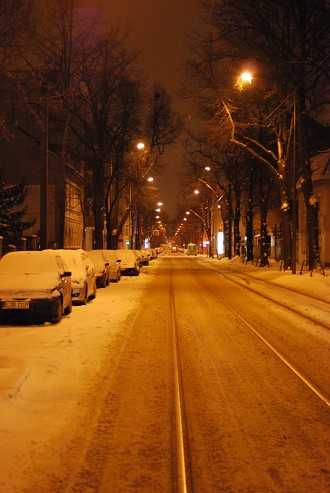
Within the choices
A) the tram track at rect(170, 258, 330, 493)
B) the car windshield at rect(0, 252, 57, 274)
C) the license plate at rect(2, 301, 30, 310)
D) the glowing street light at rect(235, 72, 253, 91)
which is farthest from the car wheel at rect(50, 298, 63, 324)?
the glowing street light at rect(235, 72, 253, 91)

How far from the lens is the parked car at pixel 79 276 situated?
1557 centimetres

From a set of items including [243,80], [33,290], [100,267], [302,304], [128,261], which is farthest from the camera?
[128,261]

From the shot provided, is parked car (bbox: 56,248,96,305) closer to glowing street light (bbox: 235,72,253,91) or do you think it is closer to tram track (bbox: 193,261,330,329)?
tram track (bbox: 193,261,330,329)

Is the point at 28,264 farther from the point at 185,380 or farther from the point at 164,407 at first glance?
the point at 164,407

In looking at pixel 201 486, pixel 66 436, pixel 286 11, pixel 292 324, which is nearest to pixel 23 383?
pixel 66 436

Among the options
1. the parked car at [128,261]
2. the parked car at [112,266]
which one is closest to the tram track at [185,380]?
the parked car at [112,266]

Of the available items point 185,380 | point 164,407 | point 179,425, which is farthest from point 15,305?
point 179,425

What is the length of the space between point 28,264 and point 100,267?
30.8 feet

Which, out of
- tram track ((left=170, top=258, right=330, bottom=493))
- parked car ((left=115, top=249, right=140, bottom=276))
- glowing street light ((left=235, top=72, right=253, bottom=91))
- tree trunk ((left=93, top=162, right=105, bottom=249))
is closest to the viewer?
tram track ((left=170, top=258, right=330, bottom=493))

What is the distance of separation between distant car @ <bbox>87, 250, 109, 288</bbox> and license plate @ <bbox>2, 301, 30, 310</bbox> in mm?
10354

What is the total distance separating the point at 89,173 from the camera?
4953 cm

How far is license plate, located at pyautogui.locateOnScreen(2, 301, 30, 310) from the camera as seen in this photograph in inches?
459

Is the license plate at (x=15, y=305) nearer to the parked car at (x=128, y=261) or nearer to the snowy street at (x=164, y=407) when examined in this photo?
the snowy street at (x=164, y=407)

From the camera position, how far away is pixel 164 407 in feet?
20.3
